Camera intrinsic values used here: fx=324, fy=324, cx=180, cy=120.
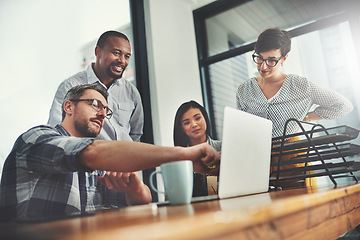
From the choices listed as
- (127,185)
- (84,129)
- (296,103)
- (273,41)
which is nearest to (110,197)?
(127,185)

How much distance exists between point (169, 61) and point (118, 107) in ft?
2.91

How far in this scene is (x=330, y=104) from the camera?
8.55ft

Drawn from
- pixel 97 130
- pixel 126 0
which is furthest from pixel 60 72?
pixel 126 0

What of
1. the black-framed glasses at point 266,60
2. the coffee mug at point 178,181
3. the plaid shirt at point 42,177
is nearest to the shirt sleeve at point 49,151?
the plaid shirt at point 42,177

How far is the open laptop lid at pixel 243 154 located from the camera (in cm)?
88

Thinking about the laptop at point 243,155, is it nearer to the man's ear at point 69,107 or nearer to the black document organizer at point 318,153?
the black document organizer at point 318,153

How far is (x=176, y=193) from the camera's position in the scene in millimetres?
822

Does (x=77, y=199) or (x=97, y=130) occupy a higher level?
(x=97, y=130)

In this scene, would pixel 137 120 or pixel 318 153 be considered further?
pixel 137 120

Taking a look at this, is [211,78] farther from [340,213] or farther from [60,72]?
[340,213]

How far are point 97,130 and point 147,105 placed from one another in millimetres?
821

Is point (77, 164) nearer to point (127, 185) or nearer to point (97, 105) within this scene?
point (127, 185)

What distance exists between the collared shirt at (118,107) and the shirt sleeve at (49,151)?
1.79ft

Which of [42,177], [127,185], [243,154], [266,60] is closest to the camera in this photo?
[243,154]
